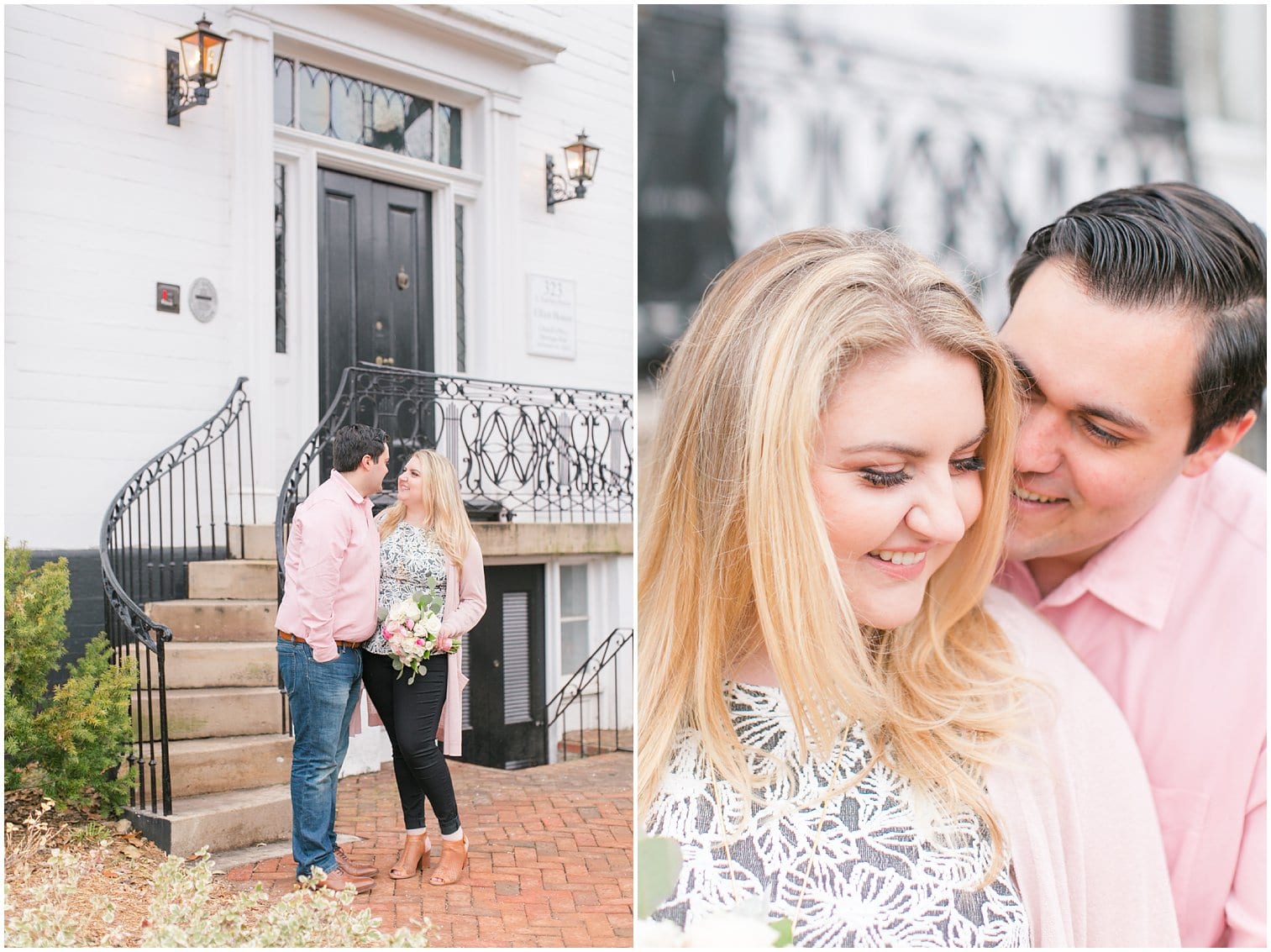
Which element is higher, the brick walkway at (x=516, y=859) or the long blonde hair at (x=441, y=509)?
the long blonde hair at (x=441, y=509)

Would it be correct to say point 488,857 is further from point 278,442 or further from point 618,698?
point 278,442

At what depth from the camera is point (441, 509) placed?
280 cm

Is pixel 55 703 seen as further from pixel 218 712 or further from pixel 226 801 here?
pixel 226 801

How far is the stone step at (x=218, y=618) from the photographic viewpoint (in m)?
2.74

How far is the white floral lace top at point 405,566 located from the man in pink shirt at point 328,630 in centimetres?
2

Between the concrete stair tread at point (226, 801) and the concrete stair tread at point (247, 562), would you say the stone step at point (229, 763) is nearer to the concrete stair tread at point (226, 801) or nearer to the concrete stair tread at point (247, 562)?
the concrete stair tread at point (226, 801)

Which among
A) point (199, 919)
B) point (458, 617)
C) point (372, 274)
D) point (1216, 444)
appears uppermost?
point (372, 274)

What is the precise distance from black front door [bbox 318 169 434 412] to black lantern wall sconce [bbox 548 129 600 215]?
44 cm

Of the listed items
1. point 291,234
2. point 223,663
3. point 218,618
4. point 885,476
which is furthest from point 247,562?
point 885,476

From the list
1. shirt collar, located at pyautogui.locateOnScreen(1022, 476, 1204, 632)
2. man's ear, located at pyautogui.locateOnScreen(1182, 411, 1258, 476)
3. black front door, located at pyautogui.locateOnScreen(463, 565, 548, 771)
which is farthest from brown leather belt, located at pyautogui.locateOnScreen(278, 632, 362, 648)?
man's ear, located at pyautogui.locateOnScreen(1182, 411, 1258, 476)

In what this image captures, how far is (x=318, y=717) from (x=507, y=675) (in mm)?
569

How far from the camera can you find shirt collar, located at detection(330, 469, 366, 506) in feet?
8.79

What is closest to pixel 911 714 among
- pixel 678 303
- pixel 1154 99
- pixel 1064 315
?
pixel 1064 315

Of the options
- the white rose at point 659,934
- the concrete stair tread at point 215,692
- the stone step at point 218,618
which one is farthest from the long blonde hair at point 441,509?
the white rose at point 659,934
